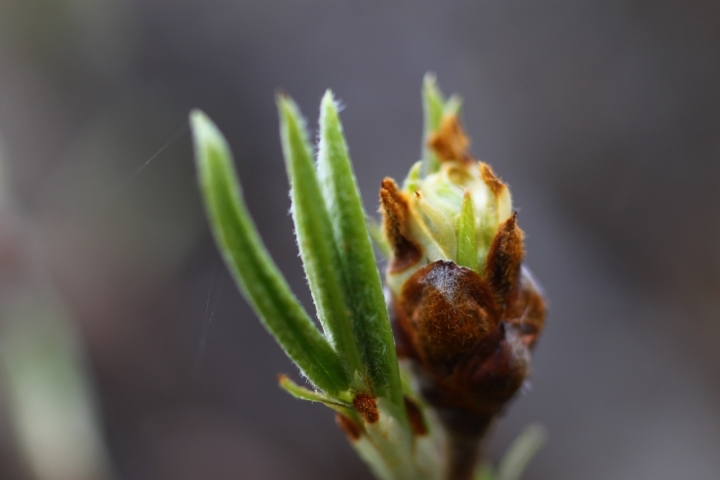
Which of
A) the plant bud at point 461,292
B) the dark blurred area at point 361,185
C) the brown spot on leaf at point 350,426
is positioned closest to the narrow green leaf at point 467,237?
the plant bud at point 461,292

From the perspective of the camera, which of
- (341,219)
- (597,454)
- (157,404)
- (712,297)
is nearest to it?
(341,219)

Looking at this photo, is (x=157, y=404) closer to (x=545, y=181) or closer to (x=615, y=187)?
(x=545, y=181)

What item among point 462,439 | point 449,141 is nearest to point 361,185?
point 449,141

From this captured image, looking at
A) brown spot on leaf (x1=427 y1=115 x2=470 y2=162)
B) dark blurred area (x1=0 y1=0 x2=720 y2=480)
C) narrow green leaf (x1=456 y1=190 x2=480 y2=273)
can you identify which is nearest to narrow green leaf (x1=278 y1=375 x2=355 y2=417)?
narrow green leaf (x1=456 y1=190 x2=480 y2=273)

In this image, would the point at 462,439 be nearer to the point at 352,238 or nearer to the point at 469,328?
the point at 469,328

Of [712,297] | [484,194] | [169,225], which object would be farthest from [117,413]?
[712,297]

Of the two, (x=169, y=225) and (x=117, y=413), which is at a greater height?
(x=169, y=225)

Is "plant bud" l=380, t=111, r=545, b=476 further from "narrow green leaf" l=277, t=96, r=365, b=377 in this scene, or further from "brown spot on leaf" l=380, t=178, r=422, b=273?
"narrow green leaf" l=277, t=96, r=365, b=377
